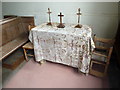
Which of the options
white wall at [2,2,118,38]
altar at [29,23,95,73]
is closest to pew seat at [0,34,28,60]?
altar at [29,23,95,73]

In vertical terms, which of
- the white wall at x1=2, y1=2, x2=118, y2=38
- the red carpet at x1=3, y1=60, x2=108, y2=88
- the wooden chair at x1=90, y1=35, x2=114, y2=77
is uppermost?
the white wall at x1=2, y1=2, x2=118, y2=38

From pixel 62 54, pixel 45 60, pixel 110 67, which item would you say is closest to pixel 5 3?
pixel 45 60

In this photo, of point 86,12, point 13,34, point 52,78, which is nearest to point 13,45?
point 13,34

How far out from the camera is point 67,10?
237cm

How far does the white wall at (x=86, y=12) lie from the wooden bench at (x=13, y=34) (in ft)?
0.86

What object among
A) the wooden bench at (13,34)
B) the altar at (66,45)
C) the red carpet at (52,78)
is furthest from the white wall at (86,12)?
the red carpet at (52,78)

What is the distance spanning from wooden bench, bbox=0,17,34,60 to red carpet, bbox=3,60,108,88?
18.4 inches

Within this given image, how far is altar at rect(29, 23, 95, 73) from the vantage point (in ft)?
5.57

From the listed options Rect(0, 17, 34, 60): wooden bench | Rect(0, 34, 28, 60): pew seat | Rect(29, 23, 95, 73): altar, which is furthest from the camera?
Rect(0, 17, 34, 60): wooden bench

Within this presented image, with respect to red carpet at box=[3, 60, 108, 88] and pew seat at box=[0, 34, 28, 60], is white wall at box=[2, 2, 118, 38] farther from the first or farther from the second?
red carpet at box=[3, 60, 108, 88]

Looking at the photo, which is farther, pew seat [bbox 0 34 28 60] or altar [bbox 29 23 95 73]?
pew seat [bbox 0 34 28 60]

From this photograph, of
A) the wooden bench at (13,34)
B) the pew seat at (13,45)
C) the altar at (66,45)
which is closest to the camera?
the altar at (66,45)

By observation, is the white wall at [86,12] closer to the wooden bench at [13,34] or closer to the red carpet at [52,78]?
the wooden bench at [13,34]

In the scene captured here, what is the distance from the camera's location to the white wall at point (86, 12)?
7.11ft
